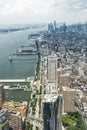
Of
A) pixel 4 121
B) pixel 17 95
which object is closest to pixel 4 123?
pixel 4 121

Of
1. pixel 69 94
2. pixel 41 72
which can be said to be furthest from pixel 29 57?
pixel 69 94

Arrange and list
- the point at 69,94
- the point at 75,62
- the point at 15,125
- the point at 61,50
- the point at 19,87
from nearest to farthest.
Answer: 1. the point at 15,125
2. the point at 69,94
3. the point at 19,87
4. the point at 75,62
5. the point at 61,50

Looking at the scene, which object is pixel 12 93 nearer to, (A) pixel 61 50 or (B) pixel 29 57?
(B) pixel 29 57

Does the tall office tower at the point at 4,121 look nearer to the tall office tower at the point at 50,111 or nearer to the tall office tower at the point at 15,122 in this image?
the tall office tower at the point at 15,122

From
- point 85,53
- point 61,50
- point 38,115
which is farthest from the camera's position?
point 61,50

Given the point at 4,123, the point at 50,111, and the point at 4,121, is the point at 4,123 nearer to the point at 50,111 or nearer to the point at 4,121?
the point at 4,121

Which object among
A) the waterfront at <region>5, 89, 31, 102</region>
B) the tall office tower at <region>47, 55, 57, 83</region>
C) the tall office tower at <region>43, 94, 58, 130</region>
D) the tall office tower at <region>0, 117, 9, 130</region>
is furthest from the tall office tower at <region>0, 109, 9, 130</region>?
the tall office tower at <region>47, 55, 57, 83</region>

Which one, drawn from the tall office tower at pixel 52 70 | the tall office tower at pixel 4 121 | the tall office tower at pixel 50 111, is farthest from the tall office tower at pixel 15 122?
the tall office tower at pixel 52 70

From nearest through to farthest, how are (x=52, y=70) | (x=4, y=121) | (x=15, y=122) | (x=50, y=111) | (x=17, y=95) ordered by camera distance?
(x=50, y=111) < (x=4, y=121) < (x=15, y=122) < (x=17, y=95) < (x=52, y=70)
